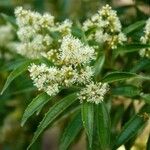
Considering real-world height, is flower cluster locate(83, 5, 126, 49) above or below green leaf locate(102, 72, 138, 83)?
above

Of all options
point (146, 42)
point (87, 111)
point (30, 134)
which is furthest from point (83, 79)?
point (30, 134)

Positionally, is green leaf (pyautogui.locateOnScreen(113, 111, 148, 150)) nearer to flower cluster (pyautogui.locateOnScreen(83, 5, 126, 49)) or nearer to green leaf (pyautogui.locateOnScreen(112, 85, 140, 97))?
green leaf (pyautogui.locateOnScreen(112, 85, 140, 97))

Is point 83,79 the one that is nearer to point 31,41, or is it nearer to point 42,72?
point 42,72

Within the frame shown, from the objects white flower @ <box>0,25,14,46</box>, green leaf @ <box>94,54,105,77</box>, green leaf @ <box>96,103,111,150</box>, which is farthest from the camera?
white flower @ <box>0,25,14,46</box>

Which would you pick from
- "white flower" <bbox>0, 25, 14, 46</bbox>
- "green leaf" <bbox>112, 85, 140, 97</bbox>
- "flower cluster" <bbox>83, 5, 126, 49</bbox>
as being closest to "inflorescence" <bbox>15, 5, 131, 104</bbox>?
"flower cluster" <bbox>83, 5, 126, 49</bbox>

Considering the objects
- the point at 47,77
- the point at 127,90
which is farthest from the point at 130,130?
the point at 47,77

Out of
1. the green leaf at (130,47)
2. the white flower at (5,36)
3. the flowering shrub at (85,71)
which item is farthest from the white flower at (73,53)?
the white flower at (5,36)

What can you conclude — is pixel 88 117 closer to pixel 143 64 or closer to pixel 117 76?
pixel 117 76
